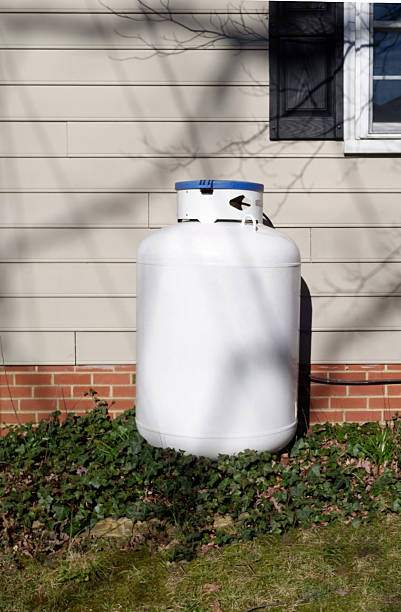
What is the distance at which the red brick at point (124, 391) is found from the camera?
3947mm

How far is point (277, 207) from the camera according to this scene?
3850 millimetres

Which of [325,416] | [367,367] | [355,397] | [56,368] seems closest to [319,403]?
[325,416]

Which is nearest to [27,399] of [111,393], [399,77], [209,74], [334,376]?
[111,393]

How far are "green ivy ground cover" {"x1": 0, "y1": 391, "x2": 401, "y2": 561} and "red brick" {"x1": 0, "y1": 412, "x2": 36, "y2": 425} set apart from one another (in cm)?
29

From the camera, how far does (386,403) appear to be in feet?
13.1

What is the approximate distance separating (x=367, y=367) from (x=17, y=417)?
213cm

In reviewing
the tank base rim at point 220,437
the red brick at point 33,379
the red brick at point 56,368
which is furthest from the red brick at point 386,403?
the red brick at point 33,379

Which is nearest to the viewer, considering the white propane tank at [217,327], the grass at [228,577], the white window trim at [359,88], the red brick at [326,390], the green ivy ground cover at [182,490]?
the grass at [228,577]

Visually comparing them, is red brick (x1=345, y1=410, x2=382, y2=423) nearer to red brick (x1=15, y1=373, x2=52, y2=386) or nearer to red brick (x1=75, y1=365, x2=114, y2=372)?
red brick (x1=75, y1=365, x2=114, y2=372)

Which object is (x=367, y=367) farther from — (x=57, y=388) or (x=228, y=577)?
(x=57, y=388)

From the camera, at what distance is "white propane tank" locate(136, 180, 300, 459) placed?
3.17m

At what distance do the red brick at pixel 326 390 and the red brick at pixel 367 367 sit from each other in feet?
0.43

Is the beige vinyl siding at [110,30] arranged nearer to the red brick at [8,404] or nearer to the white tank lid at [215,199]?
the white tank lid at [215,199]

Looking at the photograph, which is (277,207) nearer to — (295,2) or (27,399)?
(295,2)
